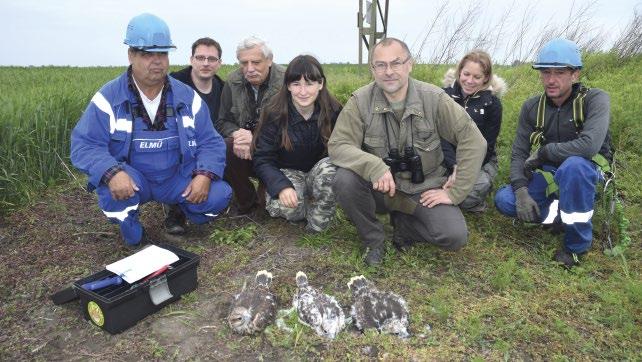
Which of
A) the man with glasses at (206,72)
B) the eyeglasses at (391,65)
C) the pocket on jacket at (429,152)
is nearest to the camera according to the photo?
the eyeglasses at (391,65)

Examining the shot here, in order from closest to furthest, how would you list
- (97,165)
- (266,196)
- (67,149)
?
(97,165) → (266,196) → (67,149)

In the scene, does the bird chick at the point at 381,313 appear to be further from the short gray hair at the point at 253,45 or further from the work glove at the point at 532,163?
the short gray hair at the point at 253,45

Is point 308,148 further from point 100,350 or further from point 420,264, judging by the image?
point 100,350

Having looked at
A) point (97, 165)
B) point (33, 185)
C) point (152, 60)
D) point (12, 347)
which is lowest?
point (12, 347)

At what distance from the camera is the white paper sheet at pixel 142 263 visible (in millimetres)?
3166

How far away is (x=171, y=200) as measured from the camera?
167 inches

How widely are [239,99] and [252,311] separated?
2.47 m

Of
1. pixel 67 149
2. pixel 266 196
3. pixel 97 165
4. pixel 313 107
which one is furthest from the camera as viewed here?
pixel 67 149

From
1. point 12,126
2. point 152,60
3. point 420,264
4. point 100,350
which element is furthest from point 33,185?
point 420,264

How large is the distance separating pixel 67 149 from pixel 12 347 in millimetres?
3527

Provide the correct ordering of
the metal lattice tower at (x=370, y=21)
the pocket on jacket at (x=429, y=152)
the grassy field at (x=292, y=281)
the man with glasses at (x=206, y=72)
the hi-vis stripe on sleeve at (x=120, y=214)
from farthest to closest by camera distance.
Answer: the metal lattice tower at (x=370, y=21), the man with glasses at (x=206, y=72), the hi-vis stripe on sleeve at (x=120, y=214), the pocket on jacket at (x=429, y=152), the grassy field at (x=292, y=281)

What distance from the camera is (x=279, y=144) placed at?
419 centimetres

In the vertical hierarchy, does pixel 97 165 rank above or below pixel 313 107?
below

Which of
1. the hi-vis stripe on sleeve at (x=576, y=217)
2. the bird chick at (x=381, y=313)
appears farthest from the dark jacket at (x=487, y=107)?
the bird chick at (x=381, y=313)
